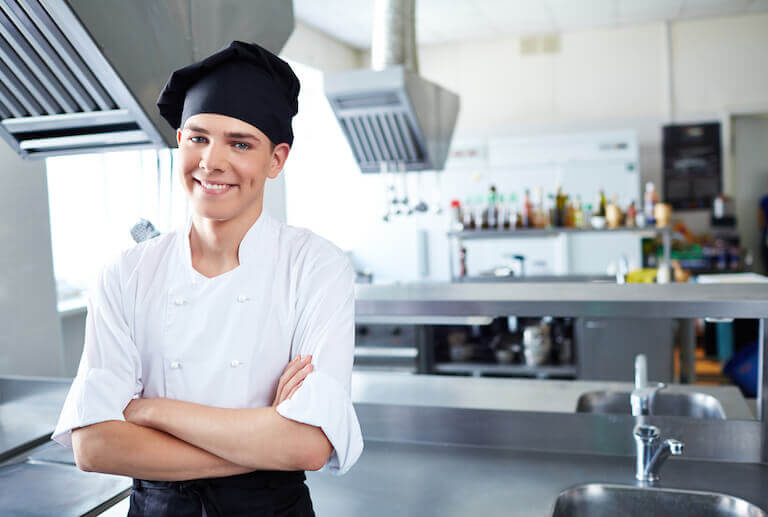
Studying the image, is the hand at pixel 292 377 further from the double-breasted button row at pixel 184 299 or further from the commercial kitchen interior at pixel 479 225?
the commercial kitchen interior at pixel 479 225

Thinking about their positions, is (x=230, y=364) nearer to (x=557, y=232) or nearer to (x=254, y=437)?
(x=254, y=437)

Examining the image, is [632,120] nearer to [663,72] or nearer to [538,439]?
[663,72]

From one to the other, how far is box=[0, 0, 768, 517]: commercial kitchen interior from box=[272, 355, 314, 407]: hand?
1.82ft

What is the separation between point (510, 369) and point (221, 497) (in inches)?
135

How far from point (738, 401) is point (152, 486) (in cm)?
197

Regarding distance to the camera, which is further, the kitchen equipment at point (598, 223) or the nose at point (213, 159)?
the kitchen equipment at point (598, 223)

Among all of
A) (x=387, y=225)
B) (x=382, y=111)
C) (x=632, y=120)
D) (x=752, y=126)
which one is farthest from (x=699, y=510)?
(x=752, y=126)

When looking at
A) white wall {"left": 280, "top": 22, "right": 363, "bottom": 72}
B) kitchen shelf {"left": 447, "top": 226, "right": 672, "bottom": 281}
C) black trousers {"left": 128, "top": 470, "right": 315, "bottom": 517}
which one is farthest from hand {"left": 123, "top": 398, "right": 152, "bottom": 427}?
white wall {"left": 280, "top": 22, "right": 363, "bottom": 72}

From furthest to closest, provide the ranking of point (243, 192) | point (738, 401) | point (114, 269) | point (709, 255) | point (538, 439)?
1. point (709, 255)
2. point (738, 401)
3. point (538, 439)
4. point (114, 269)
5. point (243, 192)

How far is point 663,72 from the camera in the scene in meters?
6.77

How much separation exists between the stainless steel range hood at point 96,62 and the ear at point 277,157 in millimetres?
513

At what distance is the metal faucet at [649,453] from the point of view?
1.55m

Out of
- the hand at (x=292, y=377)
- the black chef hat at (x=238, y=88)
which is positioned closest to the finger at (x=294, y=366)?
the hand at (x=292, y=377)

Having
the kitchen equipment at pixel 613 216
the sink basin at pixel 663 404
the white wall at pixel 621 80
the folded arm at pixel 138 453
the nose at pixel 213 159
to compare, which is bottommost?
the sink basin at pixel 663 404
